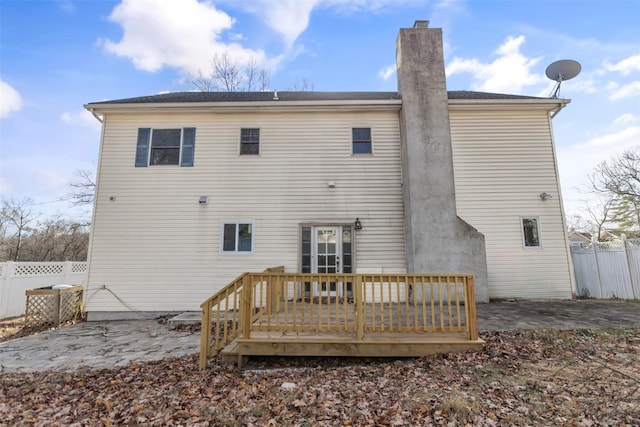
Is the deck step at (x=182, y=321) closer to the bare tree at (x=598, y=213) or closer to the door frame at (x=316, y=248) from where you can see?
the door frame at (x=316, y=248)

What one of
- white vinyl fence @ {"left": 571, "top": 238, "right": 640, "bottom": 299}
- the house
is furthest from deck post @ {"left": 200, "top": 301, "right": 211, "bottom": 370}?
white vinyl fence @ {"left": 571, "top": 238, "right": 640, "bottom": 299}

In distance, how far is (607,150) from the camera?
1439 cm

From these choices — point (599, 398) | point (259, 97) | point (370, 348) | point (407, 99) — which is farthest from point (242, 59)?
point (599, 398)

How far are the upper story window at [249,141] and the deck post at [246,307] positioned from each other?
5244mm

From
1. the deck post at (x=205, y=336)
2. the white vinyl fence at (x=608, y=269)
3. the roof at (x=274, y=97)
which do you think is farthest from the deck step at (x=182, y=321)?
the white vinyl fence at (x=608, y=269)

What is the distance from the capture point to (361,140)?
346 inches

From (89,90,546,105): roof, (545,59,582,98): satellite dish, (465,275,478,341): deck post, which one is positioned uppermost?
(545,59,582,98): satellite dish

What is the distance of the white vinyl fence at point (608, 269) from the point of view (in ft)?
27.6

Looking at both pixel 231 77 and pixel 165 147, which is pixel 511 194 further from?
pixel 231 77

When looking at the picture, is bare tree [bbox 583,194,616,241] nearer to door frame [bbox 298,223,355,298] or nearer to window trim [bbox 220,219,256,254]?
door frame [bbox 298,223,355,298]

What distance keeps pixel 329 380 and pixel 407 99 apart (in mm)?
7465

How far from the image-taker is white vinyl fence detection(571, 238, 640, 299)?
8.42 metres

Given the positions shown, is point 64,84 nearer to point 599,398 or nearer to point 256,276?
point 256,276

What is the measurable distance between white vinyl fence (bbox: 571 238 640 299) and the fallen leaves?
5428 millimetres
